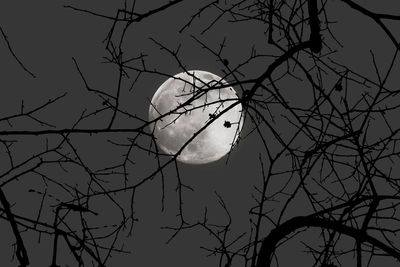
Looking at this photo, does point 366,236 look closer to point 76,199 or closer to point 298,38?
point 298,38

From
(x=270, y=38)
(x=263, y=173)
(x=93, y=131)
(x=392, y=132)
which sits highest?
(x=270, y=38)

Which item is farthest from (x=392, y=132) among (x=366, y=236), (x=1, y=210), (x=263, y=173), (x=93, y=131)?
(x=1, y=210)

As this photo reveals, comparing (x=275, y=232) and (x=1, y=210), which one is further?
(x=275, y=232)

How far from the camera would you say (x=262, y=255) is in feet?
11.8

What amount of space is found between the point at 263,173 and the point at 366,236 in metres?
0.75

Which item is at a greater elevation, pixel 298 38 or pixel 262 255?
pixel 298 38

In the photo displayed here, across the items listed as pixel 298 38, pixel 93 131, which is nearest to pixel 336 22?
pixel 298 38

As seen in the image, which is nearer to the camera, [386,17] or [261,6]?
[386,17]

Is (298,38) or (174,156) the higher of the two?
(298,38)

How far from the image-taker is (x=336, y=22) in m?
3.99

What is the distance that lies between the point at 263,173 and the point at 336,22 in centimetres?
148

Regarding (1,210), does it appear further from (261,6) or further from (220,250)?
(261,6)

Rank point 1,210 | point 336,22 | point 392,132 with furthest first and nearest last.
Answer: point 336,22
point 392,132
point 1,210

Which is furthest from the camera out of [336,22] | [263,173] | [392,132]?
[336,22]
